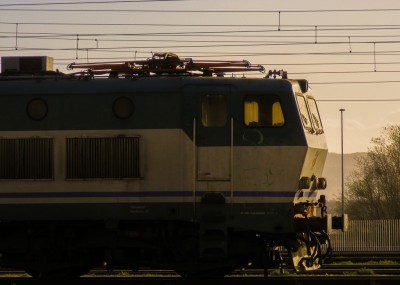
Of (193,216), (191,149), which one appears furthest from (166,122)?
(193,216)

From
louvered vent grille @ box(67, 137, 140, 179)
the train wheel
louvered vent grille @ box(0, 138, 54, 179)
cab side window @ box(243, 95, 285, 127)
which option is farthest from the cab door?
louvered vent grille @ box(0, 138, 54, 179)

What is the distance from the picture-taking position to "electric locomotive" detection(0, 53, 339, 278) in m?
20.7

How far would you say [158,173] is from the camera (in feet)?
68.5

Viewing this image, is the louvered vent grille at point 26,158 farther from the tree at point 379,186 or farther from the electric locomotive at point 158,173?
the tree at point 379,186

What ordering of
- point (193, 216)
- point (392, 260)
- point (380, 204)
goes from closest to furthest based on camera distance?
point (193, 216) → point (392, 260) → point (380, 204)

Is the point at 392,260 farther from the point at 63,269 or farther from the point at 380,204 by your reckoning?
the point at 380,204

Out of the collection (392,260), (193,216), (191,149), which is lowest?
(392,260)

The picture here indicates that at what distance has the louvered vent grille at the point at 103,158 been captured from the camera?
69.1ft

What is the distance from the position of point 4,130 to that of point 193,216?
15.6ft

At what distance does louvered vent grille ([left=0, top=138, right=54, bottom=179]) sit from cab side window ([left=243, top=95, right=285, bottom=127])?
4457 millimetres

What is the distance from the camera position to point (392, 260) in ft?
109

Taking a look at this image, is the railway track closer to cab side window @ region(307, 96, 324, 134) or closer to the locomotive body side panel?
the locomotive body side panel

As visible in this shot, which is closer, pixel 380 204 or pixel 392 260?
pixel 392 260

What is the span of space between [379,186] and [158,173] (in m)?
50.9
